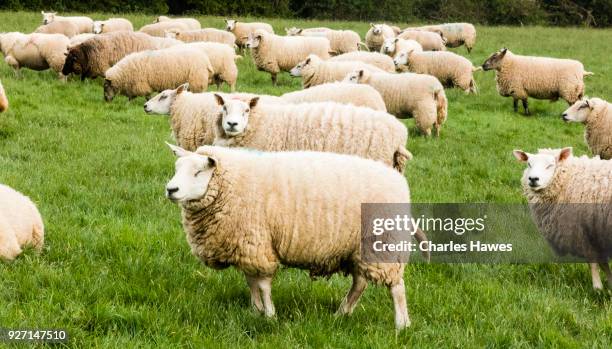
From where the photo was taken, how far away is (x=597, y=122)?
33.4 feet

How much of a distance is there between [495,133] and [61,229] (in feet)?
28.9

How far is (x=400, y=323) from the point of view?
4.50 m

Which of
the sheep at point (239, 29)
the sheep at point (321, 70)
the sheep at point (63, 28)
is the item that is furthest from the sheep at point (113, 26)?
the sheep at point (321, 70)

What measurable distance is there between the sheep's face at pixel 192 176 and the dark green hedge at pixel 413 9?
36.4 meters

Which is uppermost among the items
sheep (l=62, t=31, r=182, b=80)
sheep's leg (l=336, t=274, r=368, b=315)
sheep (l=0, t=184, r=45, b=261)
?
sheep (l=0, t=184, r=45, b=261)

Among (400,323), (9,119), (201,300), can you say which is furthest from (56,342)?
(9,119)

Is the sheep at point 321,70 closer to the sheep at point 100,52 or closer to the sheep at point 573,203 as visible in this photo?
the sheep at point 100,52

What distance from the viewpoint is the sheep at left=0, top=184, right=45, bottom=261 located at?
505cm

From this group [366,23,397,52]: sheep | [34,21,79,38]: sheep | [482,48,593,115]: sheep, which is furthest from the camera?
[366,23,397,52]: sheep

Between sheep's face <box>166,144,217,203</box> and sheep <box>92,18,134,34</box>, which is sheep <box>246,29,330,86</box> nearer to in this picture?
sheep <box>92,18,134,34</box>

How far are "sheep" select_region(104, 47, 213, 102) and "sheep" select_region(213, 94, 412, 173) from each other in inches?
252

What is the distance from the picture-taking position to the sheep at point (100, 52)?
48.6 ft

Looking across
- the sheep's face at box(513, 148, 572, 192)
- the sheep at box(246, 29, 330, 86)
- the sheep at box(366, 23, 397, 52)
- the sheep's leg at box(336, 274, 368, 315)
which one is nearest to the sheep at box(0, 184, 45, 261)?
the sheep's leg at box(336, 274, 368, 315)

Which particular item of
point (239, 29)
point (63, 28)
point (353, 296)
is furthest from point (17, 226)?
point (239, 29)
